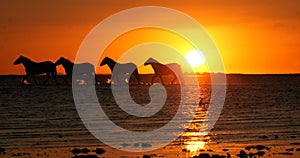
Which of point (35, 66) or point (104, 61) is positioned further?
point (104, 61)

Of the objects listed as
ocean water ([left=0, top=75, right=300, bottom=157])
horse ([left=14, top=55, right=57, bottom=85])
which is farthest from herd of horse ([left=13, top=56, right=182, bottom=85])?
ocean water ([left=0, top=75, right=300, bottom=157])

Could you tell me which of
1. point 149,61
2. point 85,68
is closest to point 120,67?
point 85,68

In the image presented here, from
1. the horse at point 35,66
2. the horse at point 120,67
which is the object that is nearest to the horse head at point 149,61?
the horse at point 120,67

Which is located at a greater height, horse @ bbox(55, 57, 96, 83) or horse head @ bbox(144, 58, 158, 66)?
horse head @ bbox(144, 58, 158, 66)

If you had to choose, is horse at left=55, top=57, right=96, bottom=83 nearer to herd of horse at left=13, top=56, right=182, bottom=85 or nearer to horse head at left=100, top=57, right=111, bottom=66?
herd of horse at left=13, top=56, right=182, bottom=85

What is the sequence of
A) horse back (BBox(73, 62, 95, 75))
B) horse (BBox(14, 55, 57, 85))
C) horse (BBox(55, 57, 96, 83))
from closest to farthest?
horse (BBox(14, 55, 57, 85))
horse (BBox(55, 57, 96, 83))
horse back (BBox(73, 62, 95, 75))

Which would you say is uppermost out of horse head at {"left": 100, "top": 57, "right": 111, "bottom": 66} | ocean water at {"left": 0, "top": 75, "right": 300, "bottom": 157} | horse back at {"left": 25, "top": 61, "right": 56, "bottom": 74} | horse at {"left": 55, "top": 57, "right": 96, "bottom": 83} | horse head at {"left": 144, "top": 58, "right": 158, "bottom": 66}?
horse head at {"left": 144, "top": 58, "right": 158, "bottom": 66}

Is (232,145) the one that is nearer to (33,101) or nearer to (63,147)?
(63,147)

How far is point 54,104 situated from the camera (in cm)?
4212

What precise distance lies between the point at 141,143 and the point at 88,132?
12.0ft

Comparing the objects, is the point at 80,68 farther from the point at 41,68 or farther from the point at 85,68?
the point at 41,68

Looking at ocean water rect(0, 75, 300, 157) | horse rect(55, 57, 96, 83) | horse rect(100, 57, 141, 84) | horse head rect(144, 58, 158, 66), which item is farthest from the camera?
horse head rect(144, 58, 158, 66)

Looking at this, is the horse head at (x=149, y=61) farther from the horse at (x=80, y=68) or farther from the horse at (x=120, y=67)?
the horse at (x=80, y=68)

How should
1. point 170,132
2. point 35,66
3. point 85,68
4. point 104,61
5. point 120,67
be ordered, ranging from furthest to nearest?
point 85,68
point 104,61
point 120,67
point 35,66
point 170,132
